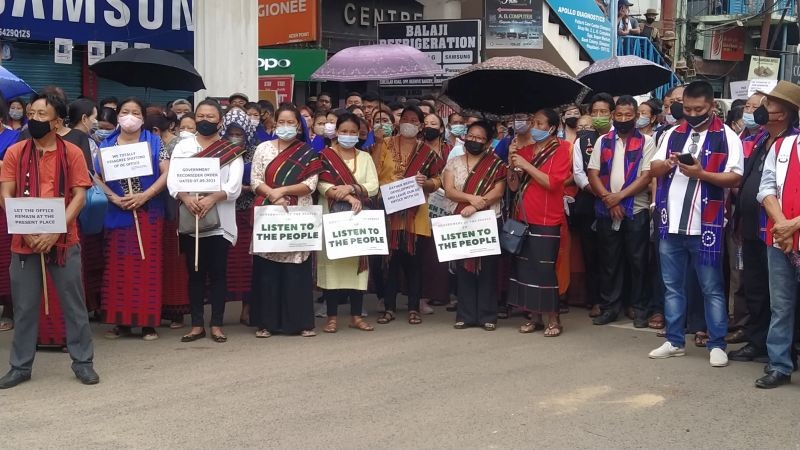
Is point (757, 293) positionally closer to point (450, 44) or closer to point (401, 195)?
point (401, 195)

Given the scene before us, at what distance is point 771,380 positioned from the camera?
647cm

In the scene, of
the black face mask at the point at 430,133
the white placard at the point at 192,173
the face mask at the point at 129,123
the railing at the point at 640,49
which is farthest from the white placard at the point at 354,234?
the railing at the point at 640,49

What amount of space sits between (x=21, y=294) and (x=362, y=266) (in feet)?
9.57

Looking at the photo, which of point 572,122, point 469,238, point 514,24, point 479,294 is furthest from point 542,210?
point 514,24

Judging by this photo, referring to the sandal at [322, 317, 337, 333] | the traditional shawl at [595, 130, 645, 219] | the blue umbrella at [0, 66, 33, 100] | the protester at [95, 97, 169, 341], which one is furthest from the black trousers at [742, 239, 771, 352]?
the blue umbrella at [0, 66, 33, 100]

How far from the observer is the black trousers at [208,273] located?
306 inches

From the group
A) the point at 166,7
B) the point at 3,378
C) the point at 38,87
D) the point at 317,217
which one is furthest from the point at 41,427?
the point at 166,7

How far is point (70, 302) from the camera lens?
6438mm

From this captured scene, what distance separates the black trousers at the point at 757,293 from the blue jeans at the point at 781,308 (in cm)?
67

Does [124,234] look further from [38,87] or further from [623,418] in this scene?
[38,87]

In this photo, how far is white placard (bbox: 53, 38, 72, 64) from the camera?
13500 mm

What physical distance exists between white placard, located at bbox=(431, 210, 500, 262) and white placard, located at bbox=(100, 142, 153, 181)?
245 cm

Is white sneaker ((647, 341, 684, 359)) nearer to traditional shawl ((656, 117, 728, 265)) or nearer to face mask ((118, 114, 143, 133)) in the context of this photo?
traditional shawl ((656, 117, 728, 265))

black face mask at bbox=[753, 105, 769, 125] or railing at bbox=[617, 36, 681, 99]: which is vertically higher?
railing at bbox=[617, 36, 681, 99]
